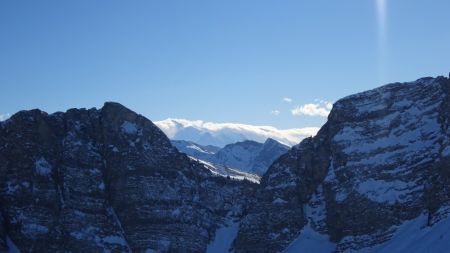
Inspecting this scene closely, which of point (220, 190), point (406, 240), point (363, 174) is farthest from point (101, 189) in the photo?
point (406, 240)

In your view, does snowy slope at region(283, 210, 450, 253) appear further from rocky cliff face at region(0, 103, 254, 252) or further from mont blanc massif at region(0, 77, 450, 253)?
rocky cliff face at region(0, 103, 254, 252)

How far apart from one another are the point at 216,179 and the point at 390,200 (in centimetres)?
4244

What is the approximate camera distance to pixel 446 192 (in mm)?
104562

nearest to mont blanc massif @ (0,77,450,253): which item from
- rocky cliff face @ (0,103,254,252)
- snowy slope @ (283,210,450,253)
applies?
rocky cliff face @ (0,103,254,252)

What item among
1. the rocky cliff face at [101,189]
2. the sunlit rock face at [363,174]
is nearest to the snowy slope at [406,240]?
the sunlit rock face at [363,174]

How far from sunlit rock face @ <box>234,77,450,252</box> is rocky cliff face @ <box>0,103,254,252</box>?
40.8ft

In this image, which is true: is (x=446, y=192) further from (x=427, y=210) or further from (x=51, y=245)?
(x=51, y=245)

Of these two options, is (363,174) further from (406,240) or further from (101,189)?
(101,189)

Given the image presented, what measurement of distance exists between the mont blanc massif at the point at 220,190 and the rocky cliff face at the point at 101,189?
21 cm

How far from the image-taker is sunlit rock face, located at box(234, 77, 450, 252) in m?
113

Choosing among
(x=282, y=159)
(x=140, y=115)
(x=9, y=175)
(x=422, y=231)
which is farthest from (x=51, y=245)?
(x=422, y=231)

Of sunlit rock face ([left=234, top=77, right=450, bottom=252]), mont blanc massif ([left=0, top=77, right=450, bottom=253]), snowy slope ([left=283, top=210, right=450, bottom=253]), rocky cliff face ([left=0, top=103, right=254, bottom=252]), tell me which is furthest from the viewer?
rocky cliff face ([left=0, top=103, right=254, bottom=252])

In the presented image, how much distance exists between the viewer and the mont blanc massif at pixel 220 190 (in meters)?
114

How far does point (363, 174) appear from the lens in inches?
4754
